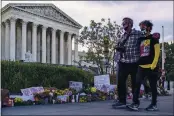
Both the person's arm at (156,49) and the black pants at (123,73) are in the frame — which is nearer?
the person's arm at (156,49)

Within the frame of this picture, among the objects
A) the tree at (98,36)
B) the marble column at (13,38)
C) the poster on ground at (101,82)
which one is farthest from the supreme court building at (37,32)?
the poster on ground at (101,82)

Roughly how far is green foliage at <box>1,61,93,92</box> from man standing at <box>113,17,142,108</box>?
6.16m

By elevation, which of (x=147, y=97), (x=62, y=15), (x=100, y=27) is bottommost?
(x=147, y=97)

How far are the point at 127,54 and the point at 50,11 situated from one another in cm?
6129

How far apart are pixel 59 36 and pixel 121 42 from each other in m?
63.8

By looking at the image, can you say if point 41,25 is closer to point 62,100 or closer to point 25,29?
point 25,29

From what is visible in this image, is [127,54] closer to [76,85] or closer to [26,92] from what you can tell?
[26,92]

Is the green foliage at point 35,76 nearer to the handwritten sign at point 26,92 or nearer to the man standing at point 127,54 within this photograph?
the handwritten sign at point 26,92

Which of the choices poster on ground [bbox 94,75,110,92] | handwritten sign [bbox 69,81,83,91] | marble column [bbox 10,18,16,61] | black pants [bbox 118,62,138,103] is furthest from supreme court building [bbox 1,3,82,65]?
black pants [bbox 118,62,138,103]

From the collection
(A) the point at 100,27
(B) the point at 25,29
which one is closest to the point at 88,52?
(A) the point at 100,27

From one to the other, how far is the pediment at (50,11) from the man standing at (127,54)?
2079 inches

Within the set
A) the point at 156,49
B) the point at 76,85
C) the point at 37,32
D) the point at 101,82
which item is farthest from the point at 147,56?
the point at 37,32

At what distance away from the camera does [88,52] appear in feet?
128

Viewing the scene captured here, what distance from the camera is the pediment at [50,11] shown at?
61553mm
